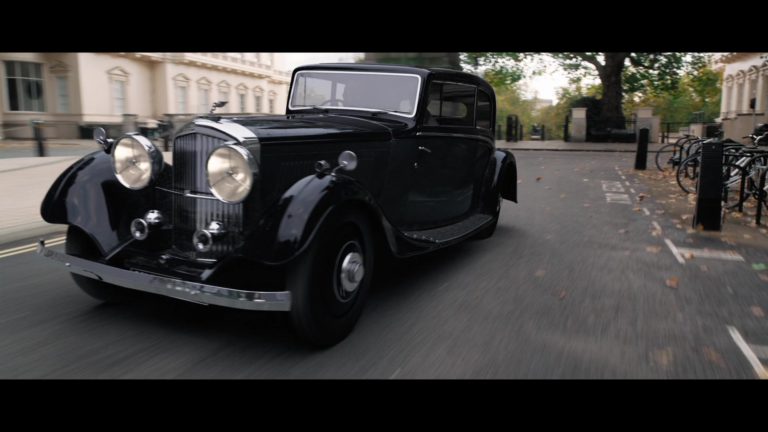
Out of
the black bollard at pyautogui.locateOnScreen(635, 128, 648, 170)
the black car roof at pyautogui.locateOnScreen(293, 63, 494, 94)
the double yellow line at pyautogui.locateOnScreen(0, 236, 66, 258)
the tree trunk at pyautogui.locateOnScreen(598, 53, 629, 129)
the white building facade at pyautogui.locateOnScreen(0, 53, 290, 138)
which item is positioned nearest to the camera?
the black car roof at pyautogui.locateOnScreen(293, 63, 494, 94)

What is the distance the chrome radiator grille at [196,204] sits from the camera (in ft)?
12.3

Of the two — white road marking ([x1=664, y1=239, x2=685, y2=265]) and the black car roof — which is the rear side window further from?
white road marking ([x1=664, y1=239, x2=685, y2=265])

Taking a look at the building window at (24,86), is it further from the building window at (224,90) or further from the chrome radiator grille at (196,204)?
the chrome radiator grille at (196,204)

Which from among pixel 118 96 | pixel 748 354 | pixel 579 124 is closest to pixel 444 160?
pixel 748 354

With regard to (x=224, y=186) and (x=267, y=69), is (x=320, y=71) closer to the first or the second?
(x=224, y=186)

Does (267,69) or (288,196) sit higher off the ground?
(267,69)

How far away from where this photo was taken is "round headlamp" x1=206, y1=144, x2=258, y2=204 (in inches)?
138

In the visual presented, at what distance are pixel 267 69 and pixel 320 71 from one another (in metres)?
42.0

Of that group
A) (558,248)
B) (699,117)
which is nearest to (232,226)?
(558,248)

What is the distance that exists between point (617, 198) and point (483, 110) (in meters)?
5.40

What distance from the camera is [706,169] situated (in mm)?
7500

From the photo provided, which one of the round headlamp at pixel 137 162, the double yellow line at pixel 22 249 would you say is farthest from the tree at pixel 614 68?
the round headlamp at pixel 137 162

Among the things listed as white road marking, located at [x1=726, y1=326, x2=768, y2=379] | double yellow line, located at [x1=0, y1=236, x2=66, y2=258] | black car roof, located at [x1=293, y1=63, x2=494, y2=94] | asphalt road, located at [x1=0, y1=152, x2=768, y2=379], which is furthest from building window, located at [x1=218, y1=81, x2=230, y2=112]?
white road marking, located at [x1=726, y1=326, x2=768, y2=379]

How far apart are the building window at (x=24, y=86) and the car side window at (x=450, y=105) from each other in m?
28.1
